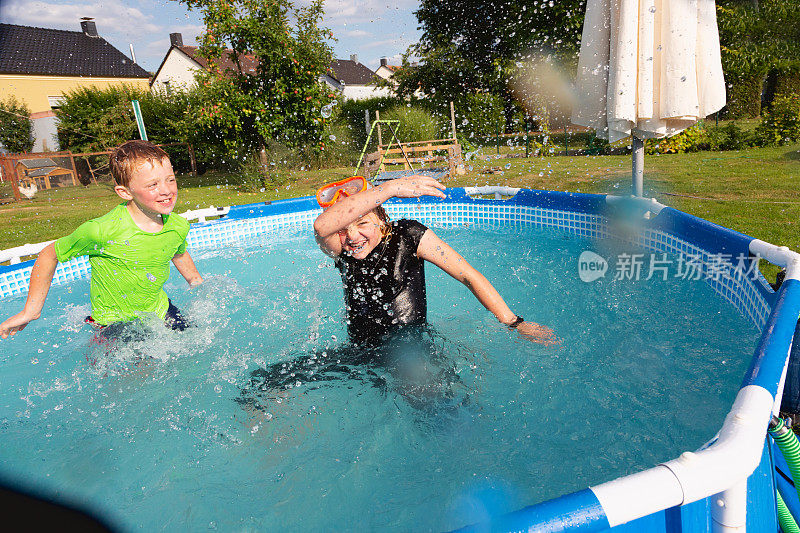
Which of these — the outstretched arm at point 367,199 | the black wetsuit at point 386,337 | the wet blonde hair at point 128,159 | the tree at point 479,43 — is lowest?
the black wetsuit at point 386,337

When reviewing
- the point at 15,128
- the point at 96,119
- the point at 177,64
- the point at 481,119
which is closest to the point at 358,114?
the point at 481,119

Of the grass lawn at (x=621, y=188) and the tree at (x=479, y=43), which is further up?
the tree at (x=479, y=43)

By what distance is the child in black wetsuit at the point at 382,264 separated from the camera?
8.84 feet

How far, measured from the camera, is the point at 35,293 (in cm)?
310

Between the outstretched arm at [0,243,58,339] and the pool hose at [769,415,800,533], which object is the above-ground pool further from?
the outstretched arm at [0,243,58,339]

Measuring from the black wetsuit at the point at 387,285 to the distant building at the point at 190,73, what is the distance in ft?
69.1

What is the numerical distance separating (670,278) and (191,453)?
451 cm

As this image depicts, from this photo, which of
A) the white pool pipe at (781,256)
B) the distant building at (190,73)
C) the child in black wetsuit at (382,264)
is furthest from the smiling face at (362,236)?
the distant building at (190,73)

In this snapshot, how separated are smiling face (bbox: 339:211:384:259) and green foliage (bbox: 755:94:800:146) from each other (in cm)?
1632

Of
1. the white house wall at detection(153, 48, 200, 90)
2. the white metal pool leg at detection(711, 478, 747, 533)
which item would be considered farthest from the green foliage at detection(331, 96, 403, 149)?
the white metal pool leg at detection(711, 478, 747, 533)

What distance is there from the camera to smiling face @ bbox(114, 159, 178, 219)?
3.20m

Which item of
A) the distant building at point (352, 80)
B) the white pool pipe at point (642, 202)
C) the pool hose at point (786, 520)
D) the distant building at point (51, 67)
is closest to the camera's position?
the pool hose at point (786, 520)

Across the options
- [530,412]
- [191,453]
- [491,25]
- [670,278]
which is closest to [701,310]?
[670,278]

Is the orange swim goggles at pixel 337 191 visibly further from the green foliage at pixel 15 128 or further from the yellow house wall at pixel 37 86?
the yellow house wall at pixel 37 86
